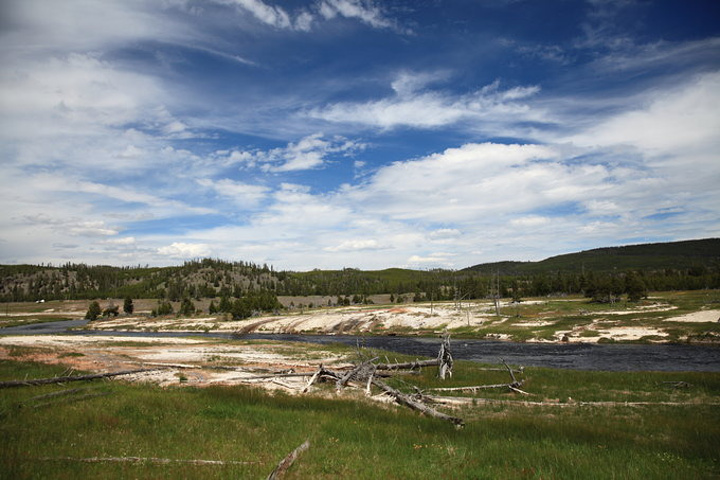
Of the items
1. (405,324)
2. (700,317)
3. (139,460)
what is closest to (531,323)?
(700,317)

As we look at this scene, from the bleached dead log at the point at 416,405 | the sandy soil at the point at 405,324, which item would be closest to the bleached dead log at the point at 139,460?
the bleached dead log at the point at 416,405

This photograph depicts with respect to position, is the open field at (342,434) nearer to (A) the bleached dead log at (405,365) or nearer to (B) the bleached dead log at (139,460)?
(B) the bleached dead log at (139,460)

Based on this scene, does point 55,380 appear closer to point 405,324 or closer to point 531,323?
point 531,323

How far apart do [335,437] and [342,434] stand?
1.32 feet

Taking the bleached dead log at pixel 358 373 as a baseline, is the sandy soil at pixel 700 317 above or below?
below

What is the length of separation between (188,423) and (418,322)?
79.6 m

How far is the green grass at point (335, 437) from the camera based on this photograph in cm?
964

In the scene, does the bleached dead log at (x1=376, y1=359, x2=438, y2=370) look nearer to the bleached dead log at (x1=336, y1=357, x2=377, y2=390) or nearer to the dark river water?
the bleached dead log at (x1=336, y1=357, x2=377, y2=390)

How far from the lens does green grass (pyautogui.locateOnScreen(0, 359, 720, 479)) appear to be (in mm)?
9641

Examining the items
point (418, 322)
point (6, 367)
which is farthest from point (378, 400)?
point (418, 322)

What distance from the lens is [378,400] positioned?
20.3 metres

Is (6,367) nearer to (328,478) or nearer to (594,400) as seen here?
(328,478)

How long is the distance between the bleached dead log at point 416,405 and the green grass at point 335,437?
500 mm

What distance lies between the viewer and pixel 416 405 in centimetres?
1780
